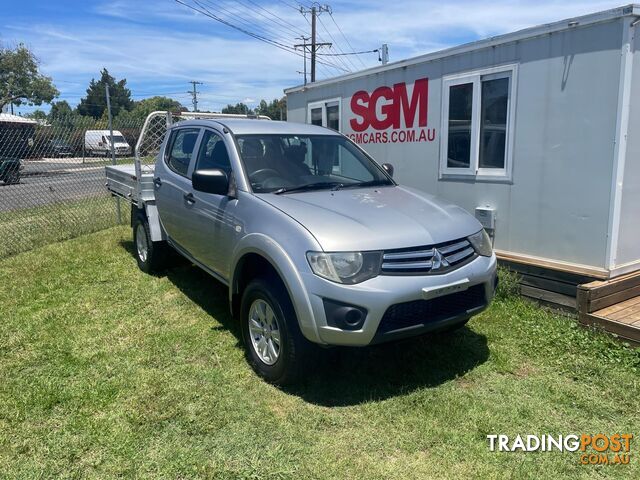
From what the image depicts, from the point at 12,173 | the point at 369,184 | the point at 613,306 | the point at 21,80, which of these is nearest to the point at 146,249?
the point at 369,184

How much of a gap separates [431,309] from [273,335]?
3.66ft

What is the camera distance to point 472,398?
3.47 metres

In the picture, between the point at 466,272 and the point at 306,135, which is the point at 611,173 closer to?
the point at 466,272

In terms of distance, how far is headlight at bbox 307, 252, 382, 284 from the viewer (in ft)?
10.3

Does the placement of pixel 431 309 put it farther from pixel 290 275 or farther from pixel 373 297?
pixel 290 275

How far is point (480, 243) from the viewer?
12.3ft

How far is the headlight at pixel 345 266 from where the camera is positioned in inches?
123

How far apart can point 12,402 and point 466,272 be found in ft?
10.5

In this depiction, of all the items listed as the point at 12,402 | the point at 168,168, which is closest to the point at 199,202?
the point at 168,168

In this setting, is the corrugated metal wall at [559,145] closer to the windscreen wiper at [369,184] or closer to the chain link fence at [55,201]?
the windscreen wiper at [369,184]

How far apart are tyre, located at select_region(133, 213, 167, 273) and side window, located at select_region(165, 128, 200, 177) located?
106 cm

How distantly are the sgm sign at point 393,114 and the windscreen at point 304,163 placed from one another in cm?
Answer: 169

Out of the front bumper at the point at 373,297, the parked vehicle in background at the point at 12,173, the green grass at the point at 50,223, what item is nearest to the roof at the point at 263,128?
the front bumper at the point at 373,297

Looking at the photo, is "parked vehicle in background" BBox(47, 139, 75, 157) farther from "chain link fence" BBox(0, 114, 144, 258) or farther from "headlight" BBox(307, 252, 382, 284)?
"headlight" BBox(307, 252, 382, 284)
